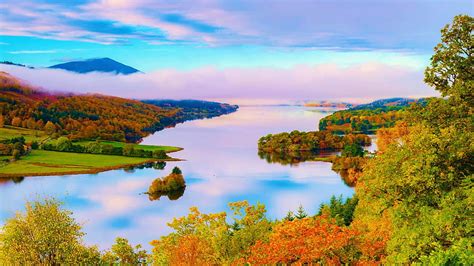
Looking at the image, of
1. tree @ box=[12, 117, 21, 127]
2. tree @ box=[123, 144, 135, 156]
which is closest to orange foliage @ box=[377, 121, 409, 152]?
tree @ box=[123, 144, 135, 156]

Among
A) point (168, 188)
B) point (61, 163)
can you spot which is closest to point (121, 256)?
point (168, 188)

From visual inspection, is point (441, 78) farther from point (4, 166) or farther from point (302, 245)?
point (4, 166)

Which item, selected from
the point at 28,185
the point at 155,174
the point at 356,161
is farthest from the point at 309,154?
the point at 28,185

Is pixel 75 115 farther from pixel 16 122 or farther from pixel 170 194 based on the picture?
pixel 170 194

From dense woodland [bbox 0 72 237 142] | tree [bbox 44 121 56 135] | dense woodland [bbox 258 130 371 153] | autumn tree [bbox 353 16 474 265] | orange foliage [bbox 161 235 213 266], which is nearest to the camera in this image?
autumn tree [bbox 353 16 474 265]

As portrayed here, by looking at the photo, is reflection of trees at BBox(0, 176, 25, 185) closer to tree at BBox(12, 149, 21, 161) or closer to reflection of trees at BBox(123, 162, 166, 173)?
tree at BBox(12, 149, 21, 161)

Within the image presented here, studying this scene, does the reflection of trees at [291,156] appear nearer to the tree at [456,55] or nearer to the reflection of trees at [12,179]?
the reflection of trees at [12,179]

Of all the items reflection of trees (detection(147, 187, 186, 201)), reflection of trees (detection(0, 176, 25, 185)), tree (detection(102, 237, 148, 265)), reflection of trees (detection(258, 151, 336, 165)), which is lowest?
reflection of trees (detection(0, 176, 25, 185))
